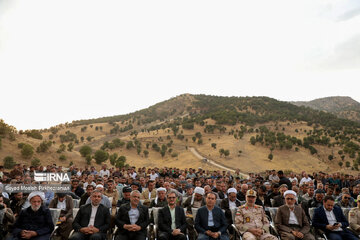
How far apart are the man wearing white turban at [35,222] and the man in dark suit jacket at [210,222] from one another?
3.23m

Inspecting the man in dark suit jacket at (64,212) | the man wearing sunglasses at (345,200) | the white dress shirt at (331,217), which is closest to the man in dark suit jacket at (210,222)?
the white dress shirt at (331,217)

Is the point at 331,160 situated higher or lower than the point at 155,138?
lower

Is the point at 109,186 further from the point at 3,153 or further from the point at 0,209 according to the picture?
the point at 3,153

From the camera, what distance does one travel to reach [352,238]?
553 cm

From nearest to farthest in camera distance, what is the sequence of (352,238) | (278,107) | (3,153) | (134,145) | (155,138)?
1. (352,238)
2. (3,153)
3. (134,145)
4. (155,138)
5. (278,107)

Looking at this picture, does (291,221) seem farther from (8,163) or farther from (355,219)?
(8,163)

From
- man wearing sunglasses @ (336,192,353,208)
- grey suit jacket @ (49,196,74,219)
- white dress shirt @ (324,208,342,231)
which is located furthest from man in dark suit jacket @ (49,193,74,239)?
man wearing sunglasses @ (336,192,353,208)

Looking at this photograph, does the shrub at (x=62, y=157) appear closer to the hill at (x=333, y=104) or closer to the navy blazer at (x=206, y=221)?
the navy blazer at (x=206, y=221)

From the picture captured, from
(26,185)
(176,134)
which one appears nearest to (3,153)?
(26,185)

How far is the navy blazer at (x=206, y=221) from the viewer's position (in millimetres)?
5475

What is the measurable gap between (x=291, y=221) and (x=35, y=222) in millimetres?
5677

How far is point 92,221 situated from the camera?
5359 millimetres

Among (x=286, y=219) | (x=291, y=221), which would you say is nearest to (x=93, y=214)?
(x=286, y=219)

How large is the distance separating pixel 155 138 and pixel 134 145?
7.40 meters
